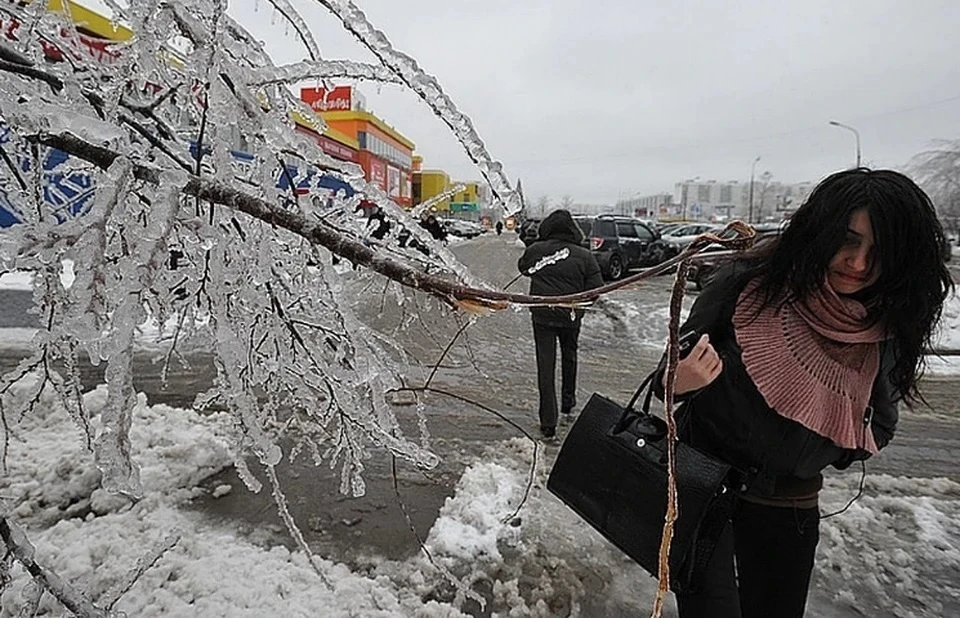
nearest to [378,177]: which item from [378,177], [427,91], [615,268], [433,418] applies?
[378,177]

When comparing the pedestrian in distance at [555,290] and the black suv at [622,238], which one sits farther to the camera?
the black suv at [622,238]

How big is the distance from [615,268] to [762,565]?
16713 millimetres

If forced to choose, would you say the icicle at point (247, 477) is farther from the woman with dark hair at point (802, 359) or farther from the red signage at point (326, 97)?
the woman with dark hair at point (802, 359)

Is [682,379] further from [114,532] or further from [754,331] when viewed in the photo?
[114,532]

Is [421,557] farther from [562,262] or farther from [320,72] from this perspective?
[562,262]

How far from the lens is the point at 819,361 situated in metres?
1.75

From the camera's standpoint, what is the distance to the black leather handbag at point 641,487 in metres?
1.77

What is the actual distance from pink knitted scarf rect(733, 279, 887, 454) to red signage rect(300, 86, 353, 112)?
1.30 m

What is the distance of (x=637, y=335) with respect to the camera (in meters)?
10.6

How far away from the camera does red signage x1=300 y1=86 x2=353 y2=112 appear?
1598 mm

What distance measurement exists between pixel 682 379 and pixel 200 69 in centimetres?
142

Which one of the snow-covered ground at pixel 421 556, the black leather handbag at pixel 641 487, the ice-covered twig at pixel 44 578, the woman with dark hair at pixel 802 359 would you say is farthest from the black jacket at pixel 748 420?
the ice-covered twig at pixel 44 578

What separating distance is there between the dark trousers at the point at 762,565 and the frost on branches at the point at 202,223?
1.08 metres

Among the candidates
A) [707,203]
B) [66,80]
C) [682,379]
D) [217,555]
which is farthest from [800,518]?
[707,203]
